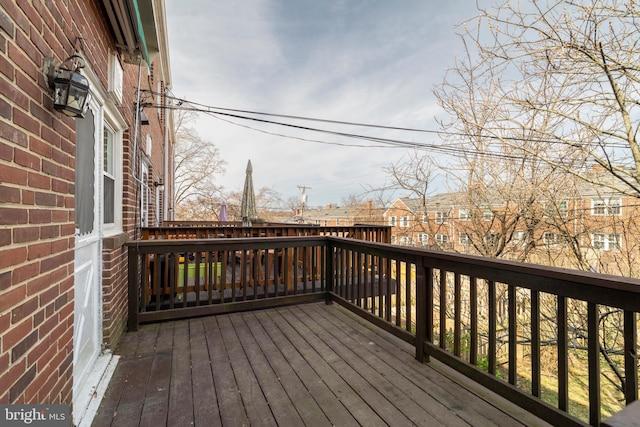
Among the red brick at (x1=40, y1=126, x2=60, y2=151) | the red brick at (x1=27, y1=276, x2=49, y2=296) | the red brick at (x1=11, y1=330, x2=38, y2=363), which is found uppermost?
the red brick at (x1=40, y1=126, x2=60, y2=151)

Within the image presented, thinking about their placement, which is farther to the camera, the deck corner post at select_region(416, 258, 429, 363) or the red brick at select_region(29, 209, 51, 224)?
the deck corner post at select_region(416, 258, 429, 363)

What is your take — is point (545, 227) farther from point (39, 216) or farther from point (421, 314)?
point (39, 216)

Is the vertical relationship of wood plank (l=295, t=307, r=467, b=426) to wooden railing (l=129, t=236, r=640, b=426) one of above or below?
below

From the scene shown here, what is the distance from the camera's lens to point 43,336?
4.25ft

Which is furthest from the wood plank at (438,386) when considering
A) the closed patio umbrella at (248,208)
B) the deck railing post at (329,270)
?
the closed patio umbrella at (248,208)

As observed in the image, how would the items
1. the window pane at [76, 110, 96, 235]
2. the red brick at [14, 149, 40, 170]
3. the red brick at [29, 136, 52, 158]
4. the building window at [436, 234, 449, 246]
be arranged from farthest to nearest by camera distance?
the building window at [436, 234, 449, 246]
the window pane at [76, 110, 96, 235]
the red brick at [29, 136, 52, 158]
the red brick at [14, 149, 40, 170]

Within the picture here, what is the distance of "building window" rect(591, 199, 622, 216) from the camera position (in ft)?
15.8

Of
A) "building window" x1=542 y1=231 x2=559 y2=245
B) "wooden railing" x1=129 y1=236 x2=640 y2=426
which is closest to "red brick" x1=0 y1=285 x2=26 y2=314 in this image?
"wooden railing" x1=129 y1=236 x2=640 y2=426

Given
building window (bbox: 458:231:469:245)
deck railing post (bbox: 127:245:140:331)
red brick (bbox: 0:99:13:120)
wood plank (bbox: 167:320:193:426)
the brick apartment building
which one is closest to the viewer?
red brick (bbox: 0:99:13:120)

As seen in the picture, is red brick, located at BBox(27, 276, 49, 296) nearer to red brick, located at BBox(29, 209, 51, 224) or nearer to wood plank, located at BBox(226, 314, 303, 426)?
red brick, located at BBox(29, 209, 51, 224)

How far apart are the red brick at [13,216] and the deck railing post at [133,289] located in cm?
211

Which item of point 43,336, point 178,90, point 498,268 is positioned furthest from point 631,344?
point 178,90

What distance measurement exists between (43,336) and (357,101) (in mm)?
12806

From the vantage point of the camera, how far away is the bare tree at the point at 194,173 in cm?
2036
